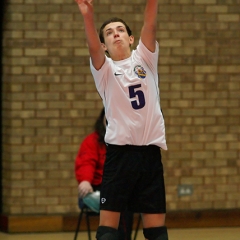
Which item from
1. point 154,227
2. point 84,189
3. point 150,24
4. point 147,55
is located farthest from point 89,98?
point 154,227

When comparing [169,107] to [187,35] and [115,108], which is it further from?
[115,108]

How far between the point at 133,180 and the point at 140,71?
66 cm

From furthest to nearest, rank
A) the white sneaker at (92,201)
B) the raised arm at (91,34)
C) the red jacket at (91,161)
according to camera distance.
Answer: the red jacket at (91,161) → the white sneaker at (92,201) → the raised arm at (91,34)

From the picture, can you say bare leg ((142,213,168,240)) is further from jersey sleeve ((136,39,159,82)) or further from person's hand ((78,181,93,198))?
person's hand ((78,181,93,198))

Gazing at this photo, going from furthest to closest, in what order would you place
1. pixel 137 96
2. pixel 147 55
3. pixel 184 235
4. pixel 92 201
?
pixel 184 235 < pixel 92 201 < pixel 147 55 < pixel 137 96

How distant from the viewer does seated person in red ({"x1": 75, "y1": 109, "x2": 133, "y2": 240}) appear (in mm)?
6242

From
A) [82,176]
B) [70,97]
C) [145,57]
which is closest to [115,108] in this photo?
[145,57]

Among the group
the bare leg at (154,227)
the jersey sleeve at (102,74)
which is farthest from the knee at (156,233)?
the jersey sleeve at (102,74)

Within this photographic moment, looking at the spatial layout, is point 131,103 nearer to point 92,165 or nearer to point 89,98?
point 92,165

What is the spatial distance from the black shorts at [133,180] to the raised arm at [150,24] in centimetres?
63

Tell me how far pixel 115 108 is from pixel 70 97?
343 cm

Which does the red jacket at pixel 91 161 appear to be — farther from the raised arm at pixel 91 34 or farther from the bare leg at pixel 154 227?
the raised arm at pixel 91 34

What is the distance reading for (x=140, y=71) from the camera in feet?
15.0

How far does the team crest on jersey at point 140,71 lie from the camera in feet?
14.9
